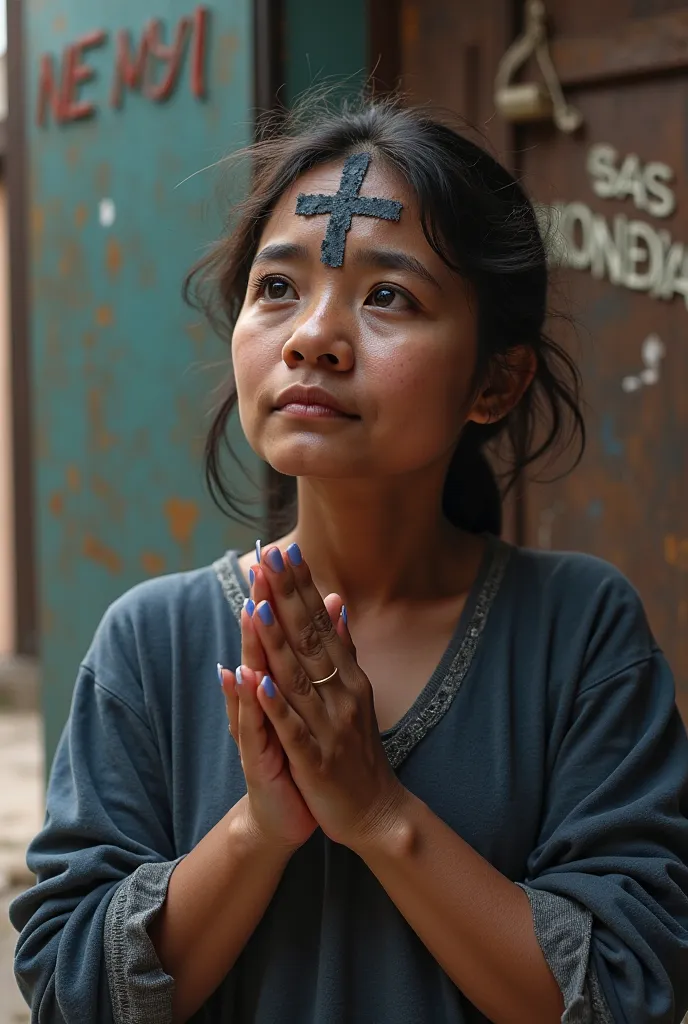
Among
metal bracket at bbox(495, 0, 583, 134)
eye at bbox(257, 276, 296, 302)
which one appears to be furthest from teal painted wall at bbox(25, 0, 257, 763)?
eye at bbox(257, 276, 296, 302)

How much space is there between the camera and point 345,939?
4.81 feet

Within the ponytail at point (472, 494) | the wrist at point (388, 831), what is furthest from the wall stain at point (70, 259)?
the wrist at point (388, 831)

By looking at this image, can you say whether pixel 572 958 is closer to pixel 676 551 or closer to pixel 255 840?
pixel 255 840

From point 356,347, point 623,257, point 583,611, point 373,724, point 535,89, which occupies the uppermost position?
point 535,89

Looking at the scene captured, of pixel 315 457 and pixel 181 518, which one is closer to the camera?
pixel 315 457

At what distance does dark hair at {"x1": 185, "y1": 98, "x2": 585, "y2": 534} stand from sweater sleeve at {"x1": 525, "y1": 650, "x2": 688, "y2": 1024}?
41 centimetres

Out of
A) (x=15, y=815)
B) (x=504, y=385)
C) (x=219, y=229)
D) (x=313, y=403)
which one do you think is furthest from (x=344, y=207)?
(x=15, y=815)

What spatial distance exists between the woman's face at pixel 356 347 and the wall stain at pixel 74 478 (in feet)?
6.13

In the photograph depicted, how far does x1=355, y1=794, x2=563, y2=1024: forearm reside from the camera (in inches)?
53.3

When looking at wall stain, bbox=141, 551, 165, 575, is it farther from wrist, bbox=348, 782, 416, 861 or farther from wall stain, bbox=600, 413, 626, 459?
wrist, bbox=348, 782, 416, 861

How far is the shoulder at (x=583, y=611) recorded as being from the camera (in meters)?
1.55

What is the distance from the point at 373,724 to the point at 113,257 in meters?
2.14

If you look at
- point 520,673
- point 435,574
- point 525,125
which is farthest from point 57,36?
point 520,673

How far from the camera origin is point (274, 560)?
132cm
